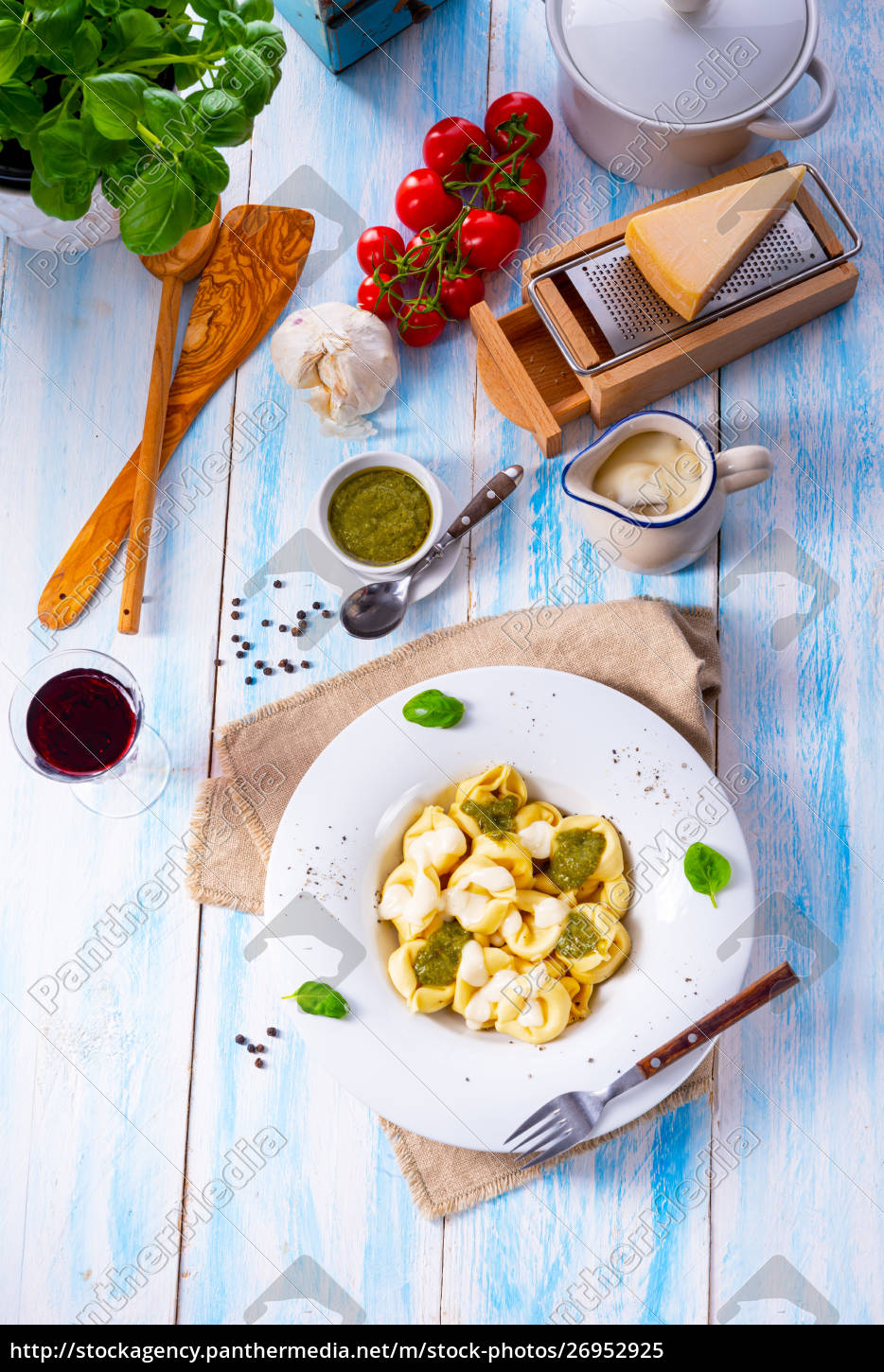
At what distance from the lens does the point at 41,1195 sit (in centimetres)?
147

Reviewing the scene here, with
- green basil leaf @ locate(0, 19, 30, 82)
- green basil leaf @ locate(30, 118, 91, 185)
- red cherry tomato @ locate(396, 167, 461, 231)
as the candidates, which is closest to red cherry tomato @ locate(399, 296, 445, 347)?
red cherry tomato @ locate(396, 167, 461, 231)

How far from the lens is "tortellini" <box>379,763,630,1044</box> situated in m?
1.30

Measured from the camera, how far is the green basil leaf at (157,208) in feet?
3.75

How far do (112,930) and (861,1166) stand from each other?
106cm

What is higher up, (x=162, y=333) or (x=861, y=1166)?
(x=162, y=333)

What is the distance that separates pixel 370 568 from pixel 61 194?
0.57m

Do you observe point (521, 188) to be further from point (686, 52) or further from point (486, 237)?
point (686, 52)

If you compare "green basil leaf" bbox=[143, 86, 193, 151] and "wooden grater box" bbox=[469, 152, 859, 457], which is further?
"wooden grater box" bbox=[469, 152, 859, 457]

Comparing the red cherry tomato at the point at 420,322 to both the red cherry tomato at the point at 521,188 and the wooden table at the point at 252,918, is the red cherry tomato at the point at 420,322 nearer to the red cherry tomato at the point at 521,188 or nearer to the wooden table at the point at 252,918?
the wooden table at the point at 252,918

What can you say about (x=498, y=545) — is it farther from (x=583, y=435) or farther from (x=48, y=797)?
(x=48, y=797)

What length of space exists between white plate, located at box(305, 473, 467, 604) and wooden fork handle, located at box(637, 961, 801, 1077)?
0.66 meters

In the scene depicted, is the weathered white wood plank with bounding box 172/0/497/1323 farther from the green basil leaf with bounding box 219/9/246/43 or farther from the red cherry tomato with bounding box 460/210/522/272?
the green basil leaf with bounding box 219/9/246/43

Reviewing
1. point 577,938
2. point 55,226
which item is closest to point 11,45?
point 55,226
